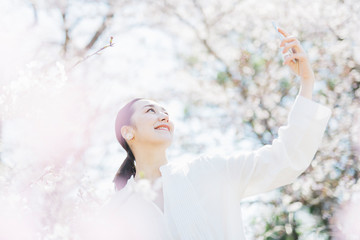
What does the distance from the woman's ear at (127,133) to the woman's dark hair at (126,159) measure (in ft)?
0.07

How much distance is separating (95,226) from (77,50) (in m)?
4.86

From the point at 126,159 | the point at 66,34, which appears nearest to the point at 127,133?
the point at 126,159

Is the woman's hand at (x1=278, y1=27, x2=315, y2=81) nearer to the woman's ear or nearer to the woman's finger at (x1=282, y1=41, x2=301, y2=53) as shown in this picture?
the woman's finger at (x1=282, y1=41, x2=301, y2=53)

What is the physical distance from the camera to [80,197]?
121 cm

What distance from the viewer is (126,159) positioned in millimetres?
1967

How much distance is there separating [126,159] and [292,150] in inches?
32.4

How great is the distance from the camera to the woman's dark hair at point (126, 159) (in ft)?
6.23

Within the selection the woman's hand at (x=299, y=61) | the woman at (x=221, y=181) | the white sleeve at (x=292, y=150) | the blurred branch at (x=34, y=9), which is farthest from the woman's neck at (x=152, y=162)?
the blurred branch at (x=34, y=9)

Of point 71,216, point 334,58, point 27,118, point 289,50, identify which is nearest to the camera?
point 71,216

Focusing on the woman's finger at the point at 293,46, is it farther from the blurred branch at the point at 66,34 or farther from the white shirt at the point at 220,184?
the blurred branch at the point at 66,34

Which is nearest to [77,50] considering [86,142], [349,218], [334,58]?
[86,142]

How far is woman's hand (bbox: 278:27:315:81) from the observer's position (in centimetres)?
136

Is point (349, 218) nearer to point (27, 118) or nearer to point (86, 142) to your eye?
point (86, 142)

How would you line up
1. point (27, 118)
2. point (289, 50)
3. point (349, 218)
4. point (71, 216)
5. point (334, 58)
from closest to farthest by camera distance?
1. point (71, 216)
2. point (27, 118)
3. point (289, 50)
4. point (349, 218)
5. point (334, 58)
